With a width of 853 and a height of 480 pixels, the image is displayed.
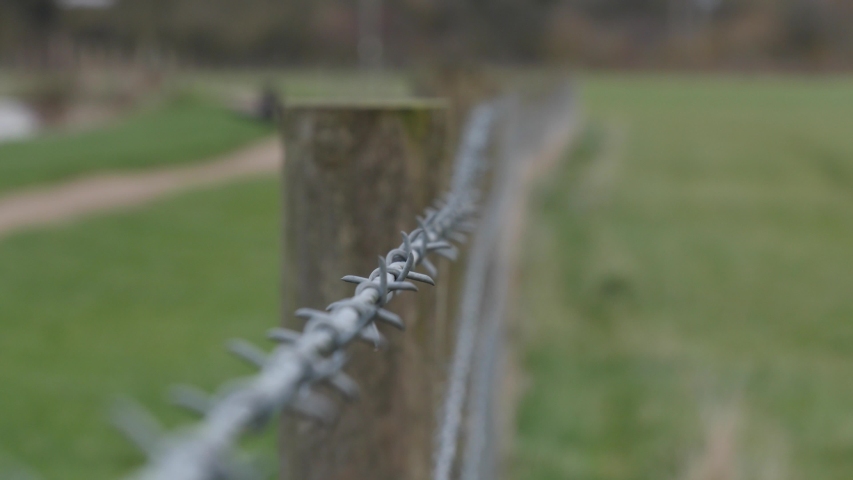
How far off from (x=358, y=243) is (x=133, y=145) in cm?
1298

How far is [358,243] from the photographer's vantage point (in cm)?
136

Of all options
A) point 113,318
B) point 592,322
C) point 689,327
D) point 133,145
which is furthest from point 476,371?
point 133,145

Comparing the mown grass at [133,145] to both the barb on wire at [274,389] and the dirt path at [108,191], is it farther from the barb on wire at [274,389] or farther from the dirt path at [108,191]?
the barb on wire at [274,389]

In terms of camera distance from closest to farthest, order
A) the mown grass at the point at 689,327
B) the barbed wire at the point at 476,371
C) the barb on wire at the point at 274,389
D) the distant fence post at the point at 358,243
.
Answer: the barb on wire at the point at 274,389 → the distant fence post at the point at 358,243 → the barbed wire at the point at 476,371 → the mown grass at the point at 689,327

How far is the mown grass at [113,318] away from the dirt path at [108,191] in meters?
0.60

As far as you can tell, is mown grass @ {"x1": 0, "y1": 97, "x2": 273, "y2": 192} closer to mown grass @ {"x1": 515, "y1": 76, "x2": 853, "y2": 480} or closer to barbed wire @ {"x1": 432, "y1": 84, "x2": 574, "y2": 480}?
mown grass @ {"x1": 515, "y1": 76, "x2": 853, "y2": 480}

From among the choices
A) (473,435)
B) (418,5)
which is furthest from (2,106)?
(418,5)

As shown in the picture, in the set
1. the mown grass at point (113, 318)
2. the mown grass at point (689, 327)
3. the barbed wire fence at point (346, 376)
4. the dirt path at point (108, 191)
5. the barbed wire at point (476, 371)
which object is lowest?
the dirt path at point (108, 191)

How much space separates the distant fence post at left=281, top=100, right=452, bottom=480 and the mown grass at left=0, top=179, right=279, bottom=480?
109 inches

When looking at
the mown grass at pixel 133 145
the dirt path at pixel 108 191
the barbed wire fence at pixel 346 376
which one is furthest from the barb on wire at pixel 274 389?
the mown grass at pixel 133 145

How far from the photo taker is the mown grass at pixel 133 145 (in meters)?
11.3

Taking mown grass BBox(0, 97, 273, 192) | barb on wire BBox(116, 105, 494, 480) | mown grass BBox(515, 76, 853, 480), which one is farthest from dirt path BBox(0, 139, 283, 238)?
barb on wire BBox(116, 105, 494, 480)

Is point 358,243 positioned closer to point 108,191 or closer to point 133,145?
point 108,191

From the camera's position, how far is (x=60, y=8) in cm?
4700
